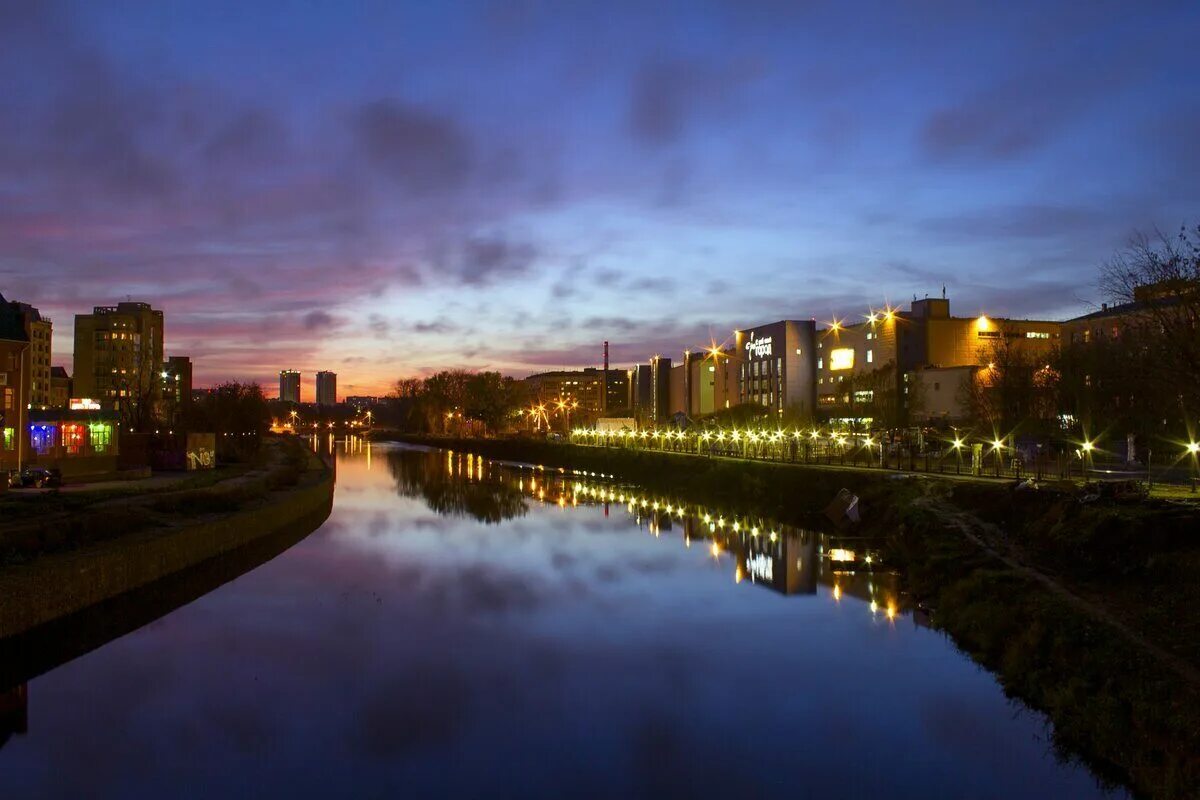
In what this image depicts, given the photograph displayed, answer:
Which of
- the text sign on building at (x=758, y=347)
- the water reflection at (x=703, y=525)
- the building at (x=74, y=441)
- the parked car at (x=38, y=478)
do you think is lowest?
the water reflection at (x=703, y=525)

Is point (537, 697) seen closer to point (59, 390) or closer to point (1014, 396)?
point (1014, 396)

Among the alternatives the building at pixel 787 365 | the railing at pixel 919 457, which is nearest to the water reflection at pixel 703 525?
the railing at pixel 919 457

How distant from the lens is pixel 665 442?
300ft

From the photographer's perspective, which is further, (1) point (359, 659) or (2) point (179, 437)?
(2) point (179, 437)

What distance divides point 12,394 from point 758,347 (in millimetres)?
91049

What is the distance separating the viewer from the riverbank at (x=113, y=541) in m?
20.0

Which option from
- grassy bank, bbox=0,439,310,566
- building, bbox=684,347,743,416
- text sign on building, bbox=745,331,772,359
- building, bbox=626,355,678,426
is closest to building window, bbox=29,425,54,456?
grassy bank, bbox=0,439,310,566

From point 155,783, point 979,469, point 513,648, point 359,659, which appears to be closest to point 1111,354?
point 979,469

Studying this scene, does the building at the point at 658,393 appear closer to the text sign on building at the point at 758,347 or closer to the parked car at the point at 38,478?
the text sign on building at the point at 758,347

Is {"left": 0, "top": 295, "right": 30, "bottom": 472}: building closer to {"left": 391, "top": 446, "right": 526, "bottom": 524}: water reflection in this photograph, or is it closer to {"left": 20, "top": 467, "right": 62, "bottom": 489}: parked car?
{"left": 20, "top": 467, "right": 62, "bottom": 489}: parked car

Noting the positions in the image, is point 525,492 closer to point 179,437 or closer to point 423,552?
point 179,437

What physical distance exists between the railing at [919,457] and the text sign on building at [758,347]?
23.7 metres

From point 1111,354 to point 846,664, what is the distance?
40.5 metres

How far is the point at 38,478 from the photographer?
Answer: 38594mm
